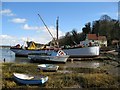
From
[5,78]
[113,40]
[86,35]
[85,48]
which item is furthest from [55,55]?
[86,35]

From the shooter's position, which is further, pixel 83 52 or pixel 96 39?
pixel 96 39

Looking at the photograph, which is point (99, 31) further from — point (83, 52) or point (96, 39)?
point (83, 52)

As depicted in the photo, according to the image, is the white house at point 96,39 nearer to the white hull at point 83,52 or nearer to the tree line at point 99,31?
the tree line at point 99,31

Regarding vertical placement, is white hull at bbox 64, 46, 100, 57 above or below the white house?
below

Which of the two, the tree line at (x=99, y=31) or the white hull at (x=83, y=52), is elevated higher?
the tree line at (x=99, y=31)

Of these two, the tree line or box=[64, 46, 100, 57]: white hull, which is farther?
the tree line

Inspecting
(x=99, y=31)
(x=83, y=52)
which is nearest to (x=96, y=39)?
(x=99, y=31)

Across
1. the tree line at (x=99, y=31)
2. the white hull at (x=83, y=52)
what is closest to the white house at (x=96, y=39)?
the tree line at (x=99, y=31)

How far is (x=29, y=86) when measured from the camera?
16188 mm

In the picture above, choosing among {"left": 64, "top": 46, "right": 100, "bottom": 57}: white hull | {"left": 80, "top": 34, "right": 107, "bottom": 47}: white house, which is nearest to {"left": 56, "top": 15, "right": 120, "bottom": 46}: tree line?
{"left": 80, "top": 34, "right": 107, "bottom": 47}: white house

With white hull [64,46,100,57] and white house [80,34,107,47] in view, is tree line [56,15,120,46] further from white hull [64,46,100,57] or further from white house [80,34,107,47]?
white hull [64,46,100,57]

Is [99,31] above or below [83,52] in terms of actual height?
above

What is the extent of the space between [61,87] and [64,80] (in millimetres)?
1577

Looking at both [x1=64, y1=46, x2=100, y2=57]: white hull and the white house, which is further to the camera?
the white house
